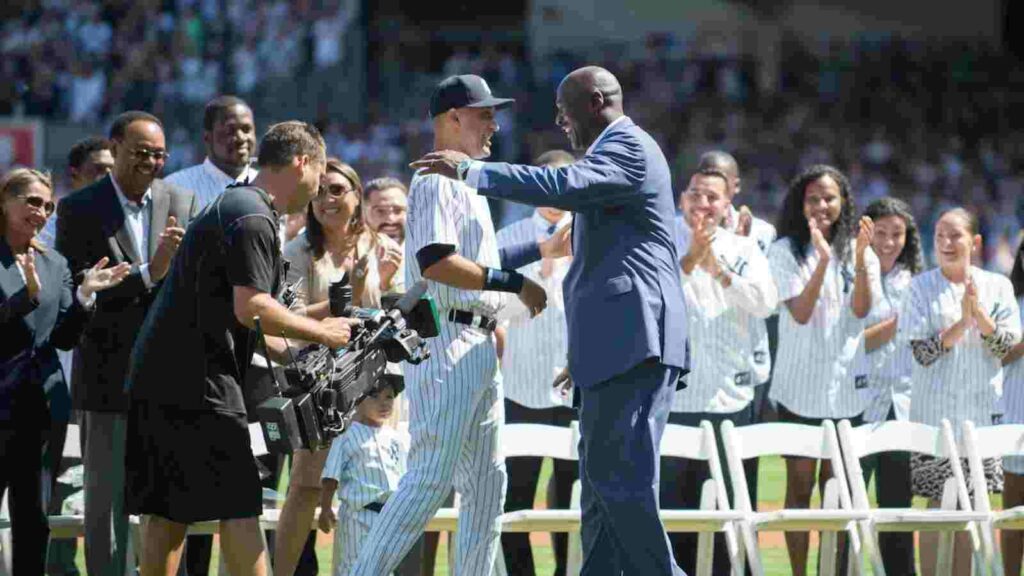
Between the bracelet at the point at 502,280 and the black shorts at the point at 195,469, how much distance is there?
103cm

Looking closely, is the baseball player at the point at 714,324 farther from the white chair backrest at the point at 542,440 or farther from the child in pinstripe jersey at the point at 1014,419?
the child in pinstripe jersey at the point at 1014,419

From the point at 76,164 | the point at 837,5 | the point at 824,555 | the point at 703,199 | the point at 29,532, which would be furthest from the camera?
the point at 837,5

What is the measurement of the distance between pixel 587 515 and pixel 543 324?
2.32m

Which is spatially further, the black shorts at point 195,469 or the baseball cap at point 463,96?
the baseball cap at point 463,96

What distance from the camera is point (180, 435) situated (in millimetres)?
6109

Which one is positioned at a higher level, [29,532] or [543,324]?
[543,324]

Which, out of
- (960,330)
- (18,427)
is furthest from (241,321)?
(960,330)

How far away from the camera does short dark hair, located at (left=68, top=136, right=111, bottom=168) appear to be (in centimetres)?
900

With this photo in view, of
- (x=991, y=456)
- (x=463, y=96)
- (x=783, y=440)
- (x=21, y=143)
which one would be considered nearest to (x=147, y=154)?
(x=463, y=96)

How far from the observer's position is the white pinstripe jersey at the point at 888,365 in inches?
352

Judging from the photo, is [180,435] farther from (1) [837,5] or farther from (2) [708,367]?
(1) [837,5]

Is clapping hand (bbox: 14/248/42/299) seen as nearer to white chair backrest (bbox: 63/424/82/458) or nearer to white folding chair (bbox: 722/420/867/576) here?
white chair backrest (bbox: 63/424/82/458)

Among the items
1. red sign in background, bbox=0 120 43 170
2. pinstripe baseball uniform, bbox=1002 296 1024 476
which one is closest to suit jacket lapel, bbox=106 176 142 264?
pinstripe baseball uniform, bbox=1002 296 1024 476

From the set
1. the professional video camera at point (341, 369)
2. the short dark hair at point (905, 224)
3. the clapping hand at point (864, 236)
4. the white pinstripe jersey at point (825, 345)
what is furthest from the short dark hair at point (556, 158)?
the professional video camera at point (341, 369)
